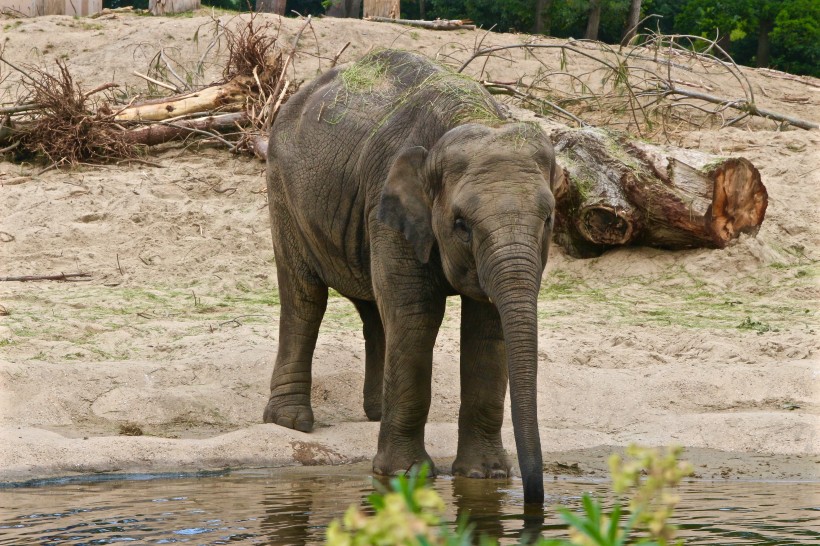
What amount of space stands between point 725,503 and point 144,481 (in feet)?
9.84

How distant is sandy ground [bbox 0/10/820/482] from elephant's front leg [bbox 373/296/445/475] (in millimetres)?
585

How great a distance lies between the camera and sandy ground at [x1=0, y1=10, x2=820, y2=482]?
299 inches

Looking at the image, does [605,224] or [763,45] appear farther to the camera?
[763,45]

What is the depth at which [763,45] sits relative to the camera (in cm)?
2433

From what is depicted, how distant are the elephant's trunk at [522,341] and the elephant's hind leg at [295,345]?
2.76 metres

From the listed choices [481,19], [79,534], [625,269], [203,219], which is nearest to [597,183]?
[625,269]

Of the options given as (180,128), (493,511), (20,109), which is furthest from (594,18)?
(493,511)

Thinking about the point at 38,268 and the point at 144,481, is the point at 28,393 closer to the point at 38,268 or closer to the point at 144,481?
the point at 144,481

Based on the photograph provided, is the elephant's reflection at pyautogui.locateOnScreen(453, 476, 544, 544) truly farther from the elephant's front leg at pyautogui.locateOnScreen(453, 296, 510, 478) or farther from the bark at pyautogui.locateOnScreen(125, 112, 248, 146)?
the bark at pyautogui.locateOnScreen(125, 112, 248, 146)

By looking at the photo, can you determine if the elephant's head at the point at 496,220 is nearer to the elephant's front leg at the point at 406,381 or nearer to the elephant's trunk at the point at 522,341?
the elephant's trunk at the point at 522,341

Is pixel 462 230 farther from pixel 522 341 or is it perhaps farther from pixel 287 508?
pixel 287 508

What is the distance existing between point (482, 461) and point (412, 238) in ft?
4.45

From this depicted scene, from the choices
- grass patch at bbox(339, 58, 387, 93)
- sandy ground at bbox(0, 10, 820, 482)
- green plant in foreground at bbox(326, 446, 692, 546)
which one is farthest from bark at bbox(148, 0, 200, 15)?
green plant in foreground at bbox(326, 446, 692, 546)

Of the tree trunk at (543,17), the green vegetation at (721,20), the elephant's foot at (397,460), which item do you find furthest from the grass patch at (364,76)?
the tree trunk at (543,17)
